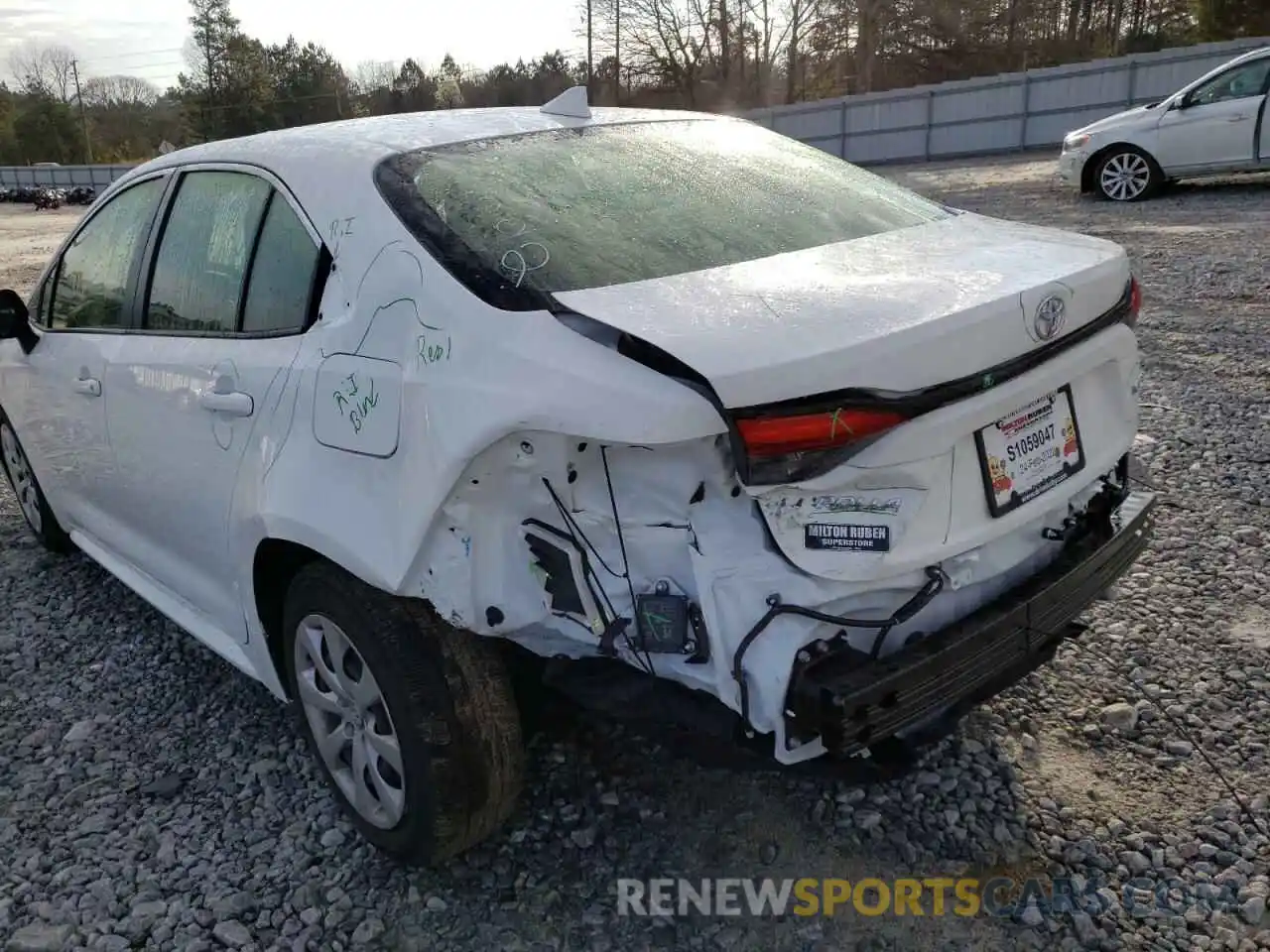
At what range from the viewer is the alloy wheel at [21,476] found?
456 centimetres

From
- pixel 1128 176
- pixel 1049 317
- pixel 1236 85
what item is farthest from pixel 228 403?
pixel 1236 85

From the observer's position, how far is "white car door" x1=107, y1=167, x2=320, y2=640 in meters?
2.63

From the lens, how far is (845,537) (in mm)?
1941

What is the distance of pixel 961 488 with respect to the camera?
6.92ft

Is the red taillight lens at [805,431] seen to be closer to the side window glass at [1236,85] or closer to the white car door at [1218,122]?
the white car door at [1218,122]

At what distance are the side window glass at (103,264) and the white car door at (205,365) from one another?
0.65ft

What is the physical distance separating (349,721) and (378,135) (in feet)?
5.07

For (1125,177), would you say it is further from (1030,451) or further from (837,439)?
(837,439)

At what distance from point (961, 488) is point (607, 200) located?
3.80 feet

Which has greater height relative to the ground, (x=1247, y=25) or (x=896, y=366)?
(x=1247, y=25)

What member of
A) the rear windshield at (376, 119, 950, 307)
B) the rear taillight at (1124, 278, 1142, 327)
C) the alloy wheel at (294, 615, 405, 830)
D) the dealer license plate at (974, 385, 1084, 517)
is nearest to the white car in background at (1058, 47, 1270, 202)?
the rear windshield at (376, 119, 950, 307)

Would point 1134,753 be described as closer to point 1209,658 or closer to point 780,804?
point 1209,658

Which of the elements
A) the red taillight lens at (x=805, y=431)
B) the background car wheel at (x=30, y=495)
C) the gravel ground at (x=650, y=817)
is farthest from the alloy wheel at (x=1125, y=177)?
the red taillight lens at (x=805, y=431)

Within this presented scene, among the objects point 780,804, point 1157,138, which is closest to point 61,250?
point 780,804
